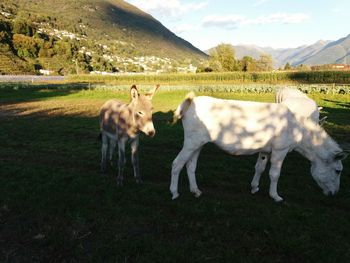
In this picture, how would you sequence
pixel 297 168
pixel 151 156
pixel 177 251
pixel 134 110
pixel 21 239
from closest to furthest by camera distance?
pixel 177 251 → pixel 21 239 → pixel 134 110 → pixel 297 168 → pixel 151 156

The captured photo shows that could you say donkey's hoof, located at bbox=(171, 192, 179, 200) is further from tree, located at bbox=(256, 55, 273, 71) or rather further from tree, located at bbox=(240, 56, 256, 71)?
tree, located at bbox=(256, 55, 273, 71)

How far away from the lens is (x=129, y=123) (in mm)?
8016

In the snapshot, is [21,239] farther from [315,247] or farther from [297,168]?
[297,168]

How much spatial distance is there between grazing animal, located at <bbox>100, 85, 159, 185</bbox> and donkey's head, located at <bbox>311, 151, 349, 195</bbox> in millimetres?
4073

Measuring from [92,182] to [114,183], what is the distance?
→ 0.61 m

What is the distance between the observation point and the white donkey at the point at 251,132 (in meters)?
6.91

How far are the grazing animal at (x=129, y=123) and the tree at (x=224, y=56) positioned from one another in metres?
88.5

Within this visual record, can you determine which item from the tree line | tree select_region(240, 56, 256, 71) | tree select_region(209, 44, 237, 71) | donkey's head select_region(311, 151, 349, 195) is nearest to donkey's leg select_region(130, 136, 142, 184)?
donkey's head select_region(311, 151, 349, 195)

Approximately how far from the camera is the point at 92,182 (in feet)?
27.4

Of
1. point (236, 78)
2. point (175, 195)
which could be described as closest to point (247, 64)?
point (236, 78)

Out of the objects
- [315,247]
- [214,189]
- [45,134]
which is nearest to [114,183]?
[214,189]

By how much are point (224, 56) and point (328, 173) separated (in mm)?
92133

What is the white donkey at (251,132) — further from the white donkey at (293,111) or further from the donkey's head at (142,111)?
the donkey's head at (142,111)

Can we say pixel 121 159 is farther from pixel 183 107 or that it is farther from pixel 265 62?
pixel 265 62
